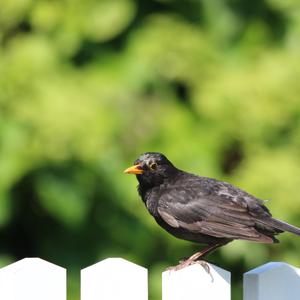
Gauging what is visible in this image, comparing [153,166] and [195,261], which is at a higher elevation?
[153,166]

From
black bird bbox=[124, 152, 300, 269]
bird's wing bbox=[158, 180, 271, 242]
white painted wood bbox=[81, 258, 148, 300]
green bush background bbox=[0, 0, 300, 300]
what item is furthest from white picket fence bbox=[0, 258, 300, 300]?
green bush background bbox=[0, 0, 300, 300]

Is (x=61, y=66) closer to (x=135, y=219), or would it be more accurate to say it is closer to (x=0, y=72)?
(x=0, y=72)

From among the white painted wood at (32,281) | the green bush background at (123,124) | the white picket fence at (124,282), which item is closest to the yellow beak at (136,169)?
the green bush background at (123,124)

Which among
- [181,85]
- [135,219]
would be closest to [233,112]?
[181,85]

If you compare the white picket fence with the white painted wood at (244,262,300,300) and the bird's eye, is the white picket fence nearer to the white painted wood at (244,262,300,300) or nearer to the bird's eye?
the white painted wood at (244,262,300,300)

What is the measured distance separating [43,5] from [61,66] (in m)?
0.36

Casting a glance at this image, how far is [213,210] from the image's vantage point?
4.70m

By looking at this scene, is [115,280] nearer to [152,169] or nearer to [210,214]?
[210,214]

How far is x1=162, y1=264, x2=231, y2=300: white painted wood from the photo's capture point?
3.86 metres

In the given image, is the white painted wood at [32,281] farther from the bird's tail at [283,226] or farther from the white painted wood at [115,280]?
the bird's tail at [283,226]

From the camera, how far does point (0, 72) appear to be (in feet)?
18.5

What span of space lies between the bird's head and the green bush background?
→ 0.52m

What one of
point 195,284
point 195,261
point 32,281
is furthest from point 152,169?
point 32,281

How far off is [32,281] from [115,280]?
30 cm
